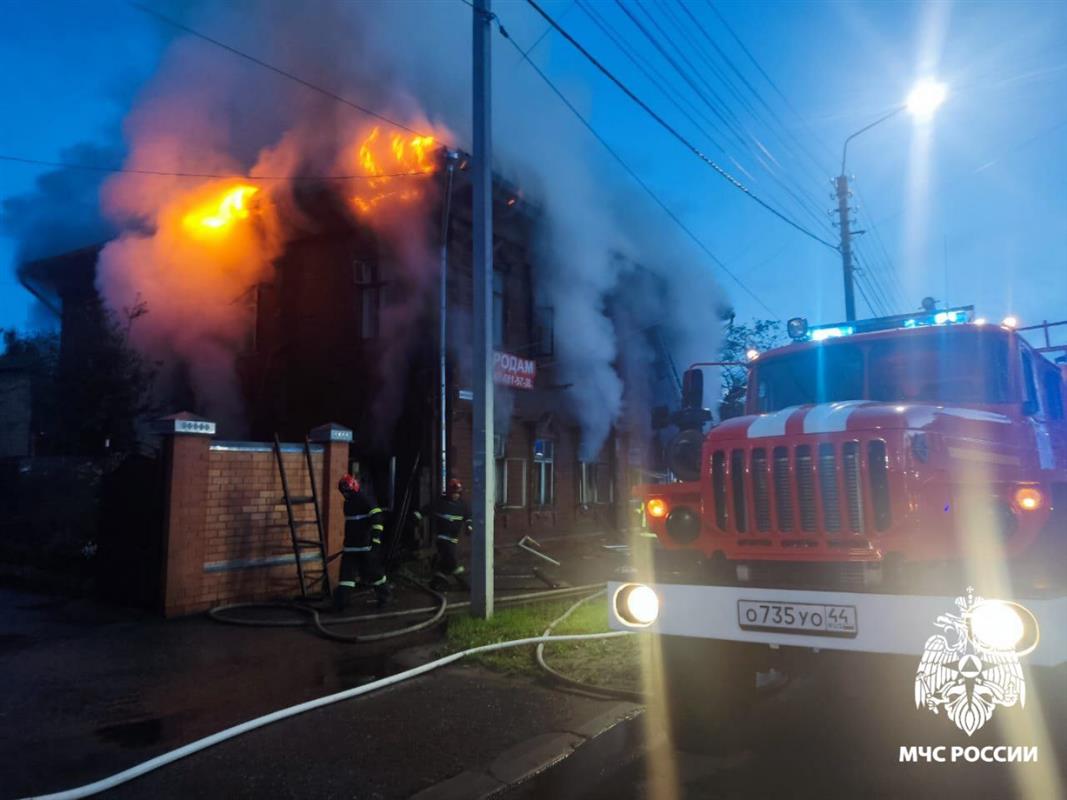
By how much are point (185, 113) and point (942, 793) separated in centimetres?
1725

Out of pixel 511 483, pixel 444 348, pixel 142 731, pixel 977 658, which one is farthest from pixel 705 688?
pixel 511 483

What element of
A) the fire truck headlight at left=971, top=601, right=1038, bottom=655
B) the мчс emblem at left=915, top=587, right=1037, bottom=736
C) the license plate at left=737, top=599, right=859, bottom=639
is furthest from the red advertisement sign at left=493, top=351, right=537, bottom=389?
the fire truck headlight at left=971, top=601, right=1038, bottom=655

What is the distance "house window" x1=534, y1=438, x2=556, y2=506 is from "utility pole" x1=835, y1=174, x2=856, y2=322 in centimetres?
750

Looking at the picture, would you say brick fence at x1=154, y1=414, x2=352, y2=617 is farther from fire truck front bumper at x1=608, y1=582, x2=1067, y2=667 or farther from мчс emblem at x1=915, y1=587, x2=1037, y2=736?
мчс emblem at x1=915, y1=587, x2=1037, y2=736

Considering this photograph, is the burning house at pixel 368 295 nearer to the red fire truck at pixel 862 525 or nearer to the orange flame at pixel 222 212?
the orange flame at pixel 222 212

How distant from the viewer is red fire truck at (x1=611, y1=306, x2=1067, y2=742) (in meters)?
3.66

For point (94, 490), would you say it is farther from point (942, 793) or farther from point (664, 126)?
point (942, 793)

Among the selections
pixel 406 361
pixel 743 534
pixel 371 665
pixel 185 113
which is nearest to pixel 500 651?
pixel 371 665

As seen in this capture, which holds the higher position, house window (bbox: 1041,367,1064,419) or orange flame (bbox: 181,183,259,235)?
orange flame (bbox: 181,183,259,235)

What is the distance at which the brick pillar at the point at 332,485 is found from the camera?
9.34m

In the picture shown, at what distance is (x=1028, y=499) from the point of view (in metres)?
3.95

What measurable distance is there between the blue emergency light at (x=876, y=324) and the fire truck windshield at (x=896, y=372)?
9.0 inches

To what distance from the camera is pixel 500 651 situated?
6281mm

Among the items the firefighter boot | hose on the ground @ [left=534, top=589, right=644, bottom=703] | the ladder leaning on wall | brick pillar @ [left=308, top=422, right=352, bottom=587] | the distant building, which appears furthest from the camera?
the distant building
